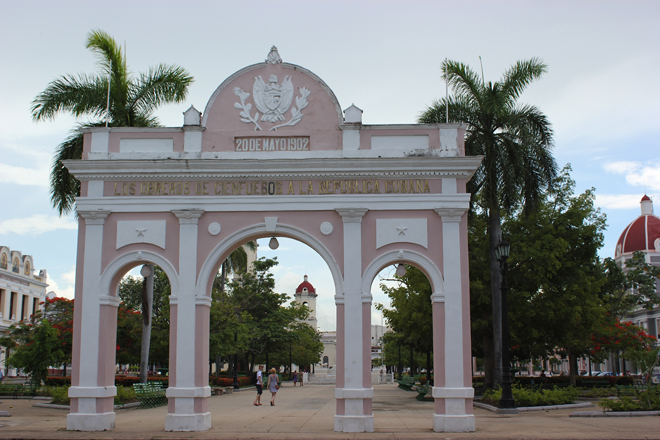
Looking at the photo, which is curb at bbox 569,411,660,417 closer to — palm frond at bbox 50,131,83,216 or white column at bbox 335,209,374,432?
white column at bbox 335,209,374,432

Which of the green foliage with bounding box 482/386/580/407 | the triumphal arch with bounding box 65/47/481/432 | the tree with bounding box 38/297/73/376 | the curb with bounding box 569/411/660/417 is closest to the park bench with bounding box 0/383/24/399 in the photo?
the tree with bounding box 38/297/73/376

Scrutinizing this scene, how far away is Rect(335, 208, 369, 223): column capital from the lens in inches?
579

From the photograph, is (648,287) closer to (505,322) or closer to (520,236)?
(520,236)

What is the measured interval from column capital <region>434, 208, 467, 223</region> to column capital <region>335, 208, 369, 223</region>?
174cm

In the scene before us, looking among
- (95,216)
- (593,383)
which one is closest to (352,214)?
(95,216)

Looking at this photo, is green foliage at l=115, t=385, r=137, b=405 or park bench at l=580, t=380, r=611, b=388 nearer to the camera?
green foliage at l=115, t=385, r=137, b=405

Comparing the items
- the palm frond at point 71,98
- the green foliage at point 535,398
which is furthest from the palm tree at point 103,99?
the green foliage at point 535,398

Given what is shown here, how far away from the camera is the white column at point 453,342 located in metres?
13.8

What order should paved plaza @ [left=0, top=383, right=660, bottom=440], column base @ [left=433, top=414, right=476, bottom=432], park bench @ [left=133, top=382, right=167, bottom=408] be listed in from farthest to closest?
park bench @ [left=133, top=382, right=167, bottom=408]
column base @ [left=433, top=414, right=476, bottom=432]
paved plaza @ [left=0, top=383, right=660, bottom=440]

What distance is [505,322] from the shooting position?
737 inches

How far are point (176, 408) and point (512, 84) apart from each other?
1515 centimetres

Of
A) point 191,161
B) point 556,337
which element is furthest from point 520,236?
point 191,161

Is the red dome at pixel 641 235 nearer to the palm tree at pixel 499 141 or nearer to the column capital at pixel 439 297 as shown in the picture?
the palm tree at pixel 499 141

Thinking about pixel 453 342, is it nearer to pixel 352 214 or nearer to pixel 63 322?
pixel 352 214
